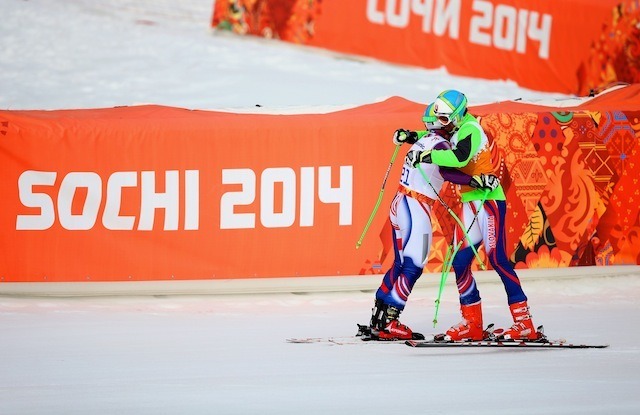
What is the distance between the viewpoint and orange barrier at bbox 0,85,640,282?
35.2 feet

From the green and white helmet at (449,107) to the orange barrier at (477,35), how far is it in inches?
374

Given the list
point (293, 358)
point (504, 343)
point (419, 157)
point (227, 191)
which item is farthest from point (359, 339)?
point (227, 191)

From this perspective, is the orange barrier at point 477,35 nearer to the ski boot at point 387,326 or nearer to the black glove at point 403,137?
the black glove at point 403,137

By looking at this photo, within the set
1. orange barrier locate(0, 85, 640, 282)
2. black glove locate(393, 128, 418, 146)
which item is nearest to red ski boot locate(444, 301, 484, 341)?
black glove locate(393, 128, 418, 146)

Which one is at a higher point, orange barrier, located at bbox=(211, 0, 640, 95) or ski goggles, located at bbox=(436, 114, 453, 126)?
orange barrier, located at bbox=(211, 0, 640, 95)

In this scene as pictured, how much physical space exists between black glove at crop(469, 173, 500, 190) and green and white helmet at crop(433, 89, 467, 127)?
16.5 inches


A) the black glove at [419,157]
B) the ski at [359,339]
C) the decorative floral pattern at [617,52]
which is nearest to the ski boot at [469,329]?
the ski at [359,339]

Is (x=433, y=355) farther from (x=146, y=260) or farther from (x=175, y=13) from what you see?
(x=175, y=13)

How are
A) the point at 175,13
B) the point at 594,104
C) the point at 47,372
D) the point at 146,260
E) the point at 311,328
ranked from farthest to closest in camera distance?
1. the point at 175,13
2. the point at 594,104
3. the point at 146,260
4. the point at 311,328
5. the point at 47,372

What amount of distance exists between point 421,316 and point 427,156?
1.88m

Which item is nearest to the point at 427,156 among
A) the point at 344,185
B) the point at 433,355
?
the point at 433,355

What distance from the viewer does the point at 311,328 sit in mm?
9664

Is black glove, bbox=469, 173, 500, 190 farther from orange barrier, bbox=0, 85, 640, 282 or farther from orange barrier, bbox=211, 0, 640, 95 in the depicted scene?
orange barrier, bbox=211, 0, 640, 95

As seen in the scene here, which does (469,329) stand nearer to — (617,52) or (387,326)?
(387,326)
